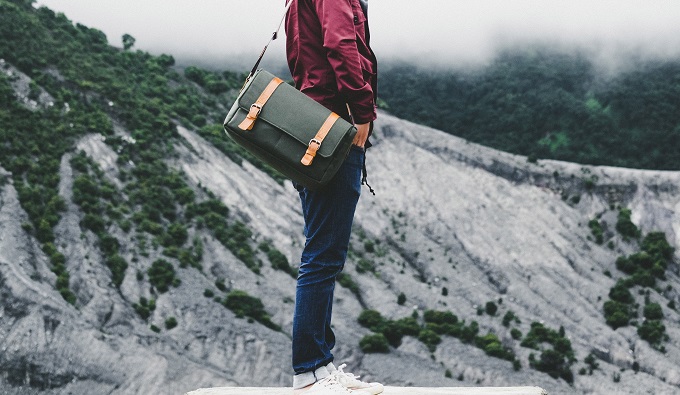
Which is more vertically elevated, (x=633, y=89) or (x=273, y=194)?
(x=633, y=89)

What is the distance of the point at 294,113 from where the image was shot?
401 centimetres

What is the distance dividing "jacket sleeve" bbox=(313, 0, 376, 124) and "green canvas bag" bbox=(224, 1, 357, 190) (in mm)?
156

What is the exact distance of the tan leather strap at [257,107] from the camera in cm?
399

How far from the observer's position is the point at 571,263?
53.9m

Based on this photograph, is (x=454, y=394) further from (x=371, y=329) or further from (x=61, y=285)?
(x=371, y=329)

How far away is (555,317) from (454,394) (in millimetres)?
45398

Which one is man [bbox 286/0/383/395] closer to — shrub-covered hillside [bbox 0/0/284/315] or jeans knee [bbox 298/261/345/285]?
jeans knee [bbox 298/261/345/285]

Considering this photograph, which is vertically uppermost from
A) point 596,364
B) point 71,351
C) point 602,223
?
point 602,223

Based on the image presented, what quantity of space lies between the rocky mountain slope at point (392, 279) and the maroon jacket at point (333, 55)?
2737cm

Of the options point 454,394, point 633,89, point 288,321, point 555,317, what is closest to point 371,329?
point 288,321

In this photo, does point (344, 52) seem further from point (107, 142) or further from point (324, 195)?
point (107, 142)

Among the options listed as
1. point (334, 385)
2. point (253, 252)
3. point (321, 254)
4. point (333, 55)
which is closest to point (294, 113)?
point (333, 55)

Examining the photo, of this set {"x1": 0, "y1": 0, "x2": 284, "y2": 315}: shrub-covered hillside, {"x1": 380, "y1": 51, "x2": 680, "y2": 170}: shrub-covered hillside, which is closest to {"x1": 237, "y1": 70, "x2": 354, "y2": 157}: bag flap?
{"x1": 0, "y1": 0, "x2": 284, "y2": 315}: shrub-covered hillside

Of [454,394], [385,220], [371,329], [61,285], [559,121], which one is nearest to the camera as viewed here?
[454,394]
